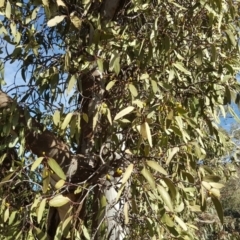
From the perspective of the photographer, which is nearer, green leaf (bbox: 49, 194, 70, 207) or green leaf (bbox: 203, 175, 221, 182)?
green leaf (bbox: 203, 175, 221, 182)

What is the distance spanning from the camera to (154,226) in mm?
1452

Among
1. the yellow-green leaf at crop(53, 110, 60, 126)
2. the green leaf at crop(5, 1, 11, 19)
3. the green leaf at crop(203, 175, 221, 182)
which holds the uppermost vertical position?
the green leaf at crop(5, 1, 11, 19)

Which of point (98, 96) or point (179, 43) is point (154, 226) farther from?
point (179, 43)

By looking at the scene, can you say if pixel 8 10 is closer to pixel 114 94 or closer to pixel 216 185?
pixel 114 94

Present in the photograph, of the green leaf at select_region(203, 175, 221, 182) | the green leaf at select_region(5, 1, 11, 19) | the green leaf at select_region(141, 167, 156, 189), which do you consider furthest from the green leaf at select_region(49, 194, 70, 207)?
the green leaf at select_region(5, 1, 11, 19)

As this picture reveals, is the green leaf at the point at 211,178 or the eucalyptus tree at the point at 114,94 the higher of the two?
the eucalyptus tree at the point at 114,94

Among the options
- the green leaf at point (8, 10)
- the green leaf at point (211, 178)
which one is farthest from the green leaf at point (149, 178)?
the green leaf at point (8, 10)

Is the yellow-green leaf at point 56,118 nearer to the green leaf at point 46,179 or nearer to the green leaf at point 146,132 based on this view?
the green leaf at point 46,179

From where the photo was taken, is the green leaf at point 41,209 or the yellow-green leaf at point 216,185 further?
the green leaf at point 41,209

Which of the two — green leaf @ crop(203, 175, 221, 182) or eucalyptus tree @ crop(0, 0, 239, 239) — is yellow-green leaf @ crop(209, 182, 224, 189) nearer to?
green leaf @ crop(203, 175, 221, 182)

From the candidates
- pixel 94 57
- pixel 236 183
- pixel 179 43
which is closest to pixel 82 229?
pixel 94 57

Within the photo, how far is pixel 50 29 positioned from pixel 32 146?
0.59m

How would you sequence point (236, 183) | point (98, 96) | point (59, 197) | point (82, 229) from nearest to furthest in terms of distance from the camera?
point (59, 197), point (82, 229), point (98, 96), point (236, 183)

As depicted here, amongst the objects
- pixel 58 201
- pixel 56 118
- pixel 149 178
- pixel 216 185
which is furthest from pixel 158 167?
pixel 56 118
